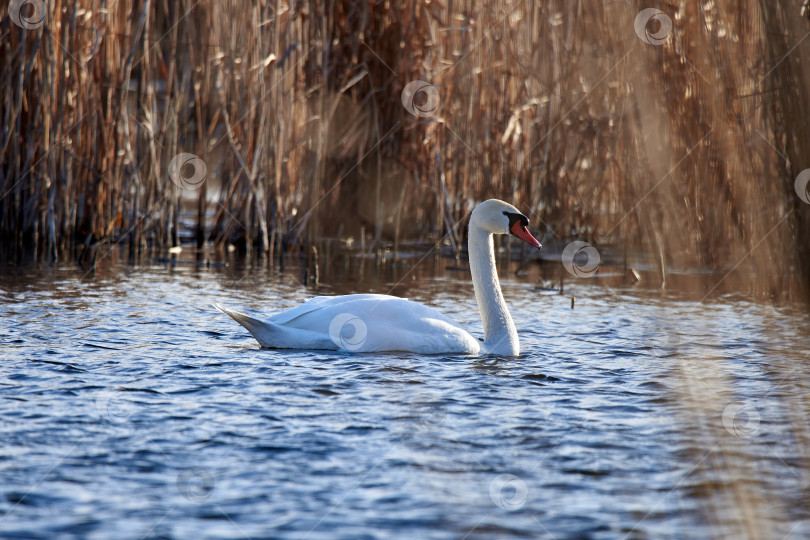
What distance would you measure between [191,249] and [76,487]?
Result: 8.48 metres

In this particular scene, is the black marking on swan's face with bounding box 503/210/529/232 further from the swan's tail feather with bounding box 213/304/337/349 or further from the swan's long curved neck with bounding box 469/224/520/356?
the swan's tail feather with bounding box 213/304/337/349

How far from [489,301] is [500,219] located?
0.58m

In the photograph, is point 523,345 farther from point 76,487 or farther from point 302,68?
point 302,68

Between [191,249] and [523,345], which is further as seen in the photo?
[191,249]

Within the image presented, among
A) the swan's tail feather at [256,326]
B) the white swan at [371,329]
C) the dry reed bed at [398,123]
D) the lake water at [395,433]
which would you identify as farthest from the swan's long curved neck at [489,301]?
the dry reed bed at [398,123]

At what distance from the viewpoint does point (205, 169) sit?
38.0 ft

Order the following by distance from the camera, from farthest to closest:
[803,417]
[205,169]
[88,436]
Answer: [205,169], [803,417], [88,436]

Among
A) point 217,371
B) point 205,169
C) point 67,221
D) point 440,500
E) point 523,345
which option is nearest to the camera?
point 440,500

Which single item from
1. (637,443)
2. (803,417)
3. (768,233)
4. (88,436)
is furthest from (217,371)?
(768,233)

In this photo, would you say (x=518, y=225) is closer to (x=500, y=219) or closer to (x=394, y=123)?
(x=500, y=219)

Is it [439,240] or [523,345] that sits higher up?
[439,240]

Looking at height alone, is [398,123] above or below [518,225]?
above

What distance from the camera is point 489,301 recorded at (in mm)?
7059

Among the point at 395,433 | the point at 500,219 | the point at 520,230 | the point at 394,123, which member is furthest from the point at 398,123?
the point at 395,433
